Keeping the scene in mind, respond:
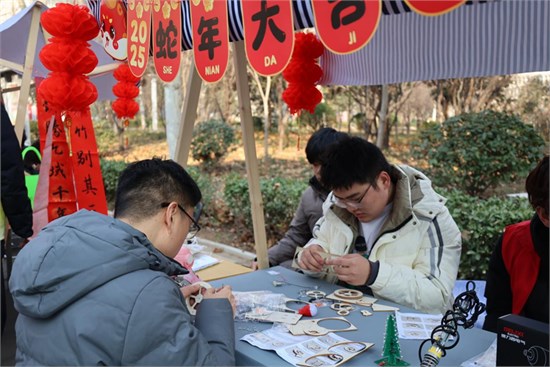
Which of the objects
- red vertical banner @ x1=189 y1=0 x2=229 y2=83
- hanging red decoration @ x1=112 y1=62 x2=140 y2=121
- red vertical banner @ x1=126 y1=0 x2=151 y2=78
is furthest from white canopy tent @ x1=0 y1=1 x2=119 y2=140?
red vertical banner @ x1=189 y1=0 x2=229 y2=83

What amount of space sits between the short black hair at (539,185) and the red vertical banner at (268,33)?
102 centimetres

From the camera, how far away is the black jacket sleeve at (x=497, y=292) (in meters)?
2.04

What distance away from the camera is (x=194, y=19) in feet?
6.55

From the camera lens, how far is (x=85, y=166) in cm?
374

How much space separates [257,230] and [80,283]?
73.0 inches

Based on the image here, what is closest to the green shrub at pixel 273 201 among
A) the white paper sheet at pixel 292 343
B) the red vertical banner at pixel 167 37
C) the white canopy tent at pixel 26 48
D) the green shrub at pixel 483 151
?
the green shrub at pixel 483 151

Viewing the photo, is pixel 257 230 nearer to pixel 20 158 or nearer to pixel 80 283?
pixel 20 158

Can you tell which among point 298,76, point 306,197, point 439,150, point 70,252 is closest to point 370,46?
point 298,76

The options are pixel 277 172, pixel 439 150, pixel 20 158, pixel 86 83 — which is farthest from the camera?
pixel 277 172

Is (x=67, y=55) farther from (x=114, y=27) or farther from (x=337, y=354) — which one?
(x=337, y=354)

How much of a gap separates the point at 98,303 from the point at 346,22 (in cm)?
101

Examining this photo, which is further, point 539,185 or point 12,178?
point 12,178

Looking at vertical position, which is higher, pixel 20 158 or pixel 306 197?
pixel 20 158

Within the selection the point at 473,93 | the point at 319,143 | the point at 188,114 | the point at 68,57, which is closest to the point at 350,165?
the point at 319,143
